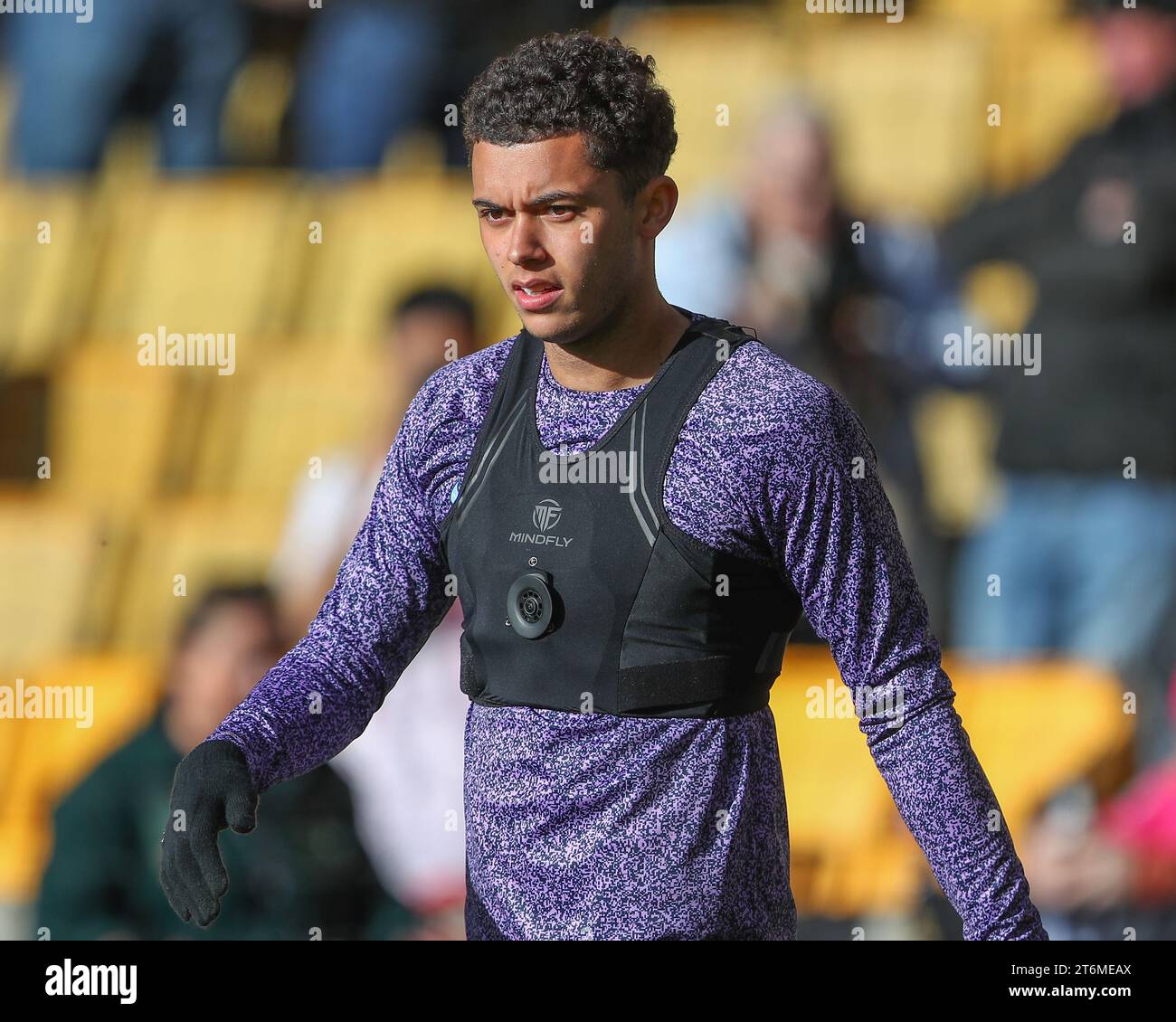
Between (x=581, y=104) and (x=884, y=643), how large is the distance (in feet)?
1.78

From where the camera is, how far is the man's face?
156 centimetres

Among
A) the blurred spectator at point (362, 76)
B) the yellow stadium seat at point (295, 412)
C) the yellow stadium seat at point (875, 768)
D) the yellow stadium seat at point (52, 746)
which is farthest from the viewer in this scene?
the blurred spectator at point (362, 76)

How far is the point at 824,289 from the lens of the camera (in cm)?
390

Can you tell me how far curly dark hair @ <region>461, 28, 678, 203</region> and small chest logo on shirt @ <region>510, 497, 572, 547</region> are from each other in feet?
0.93

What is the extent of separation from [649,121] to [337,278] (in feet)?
11.1

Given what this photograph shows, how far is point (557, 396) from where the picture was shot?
165cm

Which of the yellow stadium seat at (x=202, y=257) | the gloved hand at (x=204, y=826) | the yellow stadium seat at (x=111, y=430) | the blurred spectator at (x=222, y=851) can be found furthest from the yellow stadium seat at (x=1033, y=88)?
the gloved hand at (x=204, y=826)

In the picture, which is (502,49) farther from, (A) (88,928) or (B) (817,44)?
(A) (88,928)

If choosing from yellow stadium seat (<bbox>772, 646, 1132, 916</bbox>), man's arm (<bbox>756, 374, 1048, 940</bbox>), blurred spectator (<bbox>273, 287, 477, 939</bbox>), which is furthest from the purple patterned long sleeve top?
yellow stadium seat (<bbox>772, 646, 1132, 916</bbox>)

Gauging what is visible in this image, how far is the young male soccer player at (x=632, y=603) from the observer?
155 cm

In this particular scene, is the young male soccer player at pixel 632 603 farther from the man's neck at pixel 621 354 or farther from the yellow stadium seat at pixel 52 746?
the yellow stadium seat at pixel 52 746

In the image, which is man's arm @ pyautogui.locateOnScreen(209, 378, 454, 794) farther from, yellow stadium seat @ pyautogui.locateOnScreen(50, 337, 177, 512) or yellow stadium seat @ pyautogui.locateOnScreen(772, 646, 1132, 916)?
yellow stadium seat @ pyautogui.locateOnScreen(50, 337, 177, 512)

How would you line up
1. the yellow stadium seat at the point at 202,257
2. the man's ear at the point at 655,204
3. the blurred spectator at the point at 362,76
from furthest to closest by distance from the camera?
the yellow stadium seat at the point at 202,257 < the blurred spectator at the point at 362,76 < the man's ear at the point at 655,204

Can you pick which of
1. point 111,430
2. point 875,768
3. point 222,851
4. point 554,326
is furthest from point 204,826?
point 111,430
